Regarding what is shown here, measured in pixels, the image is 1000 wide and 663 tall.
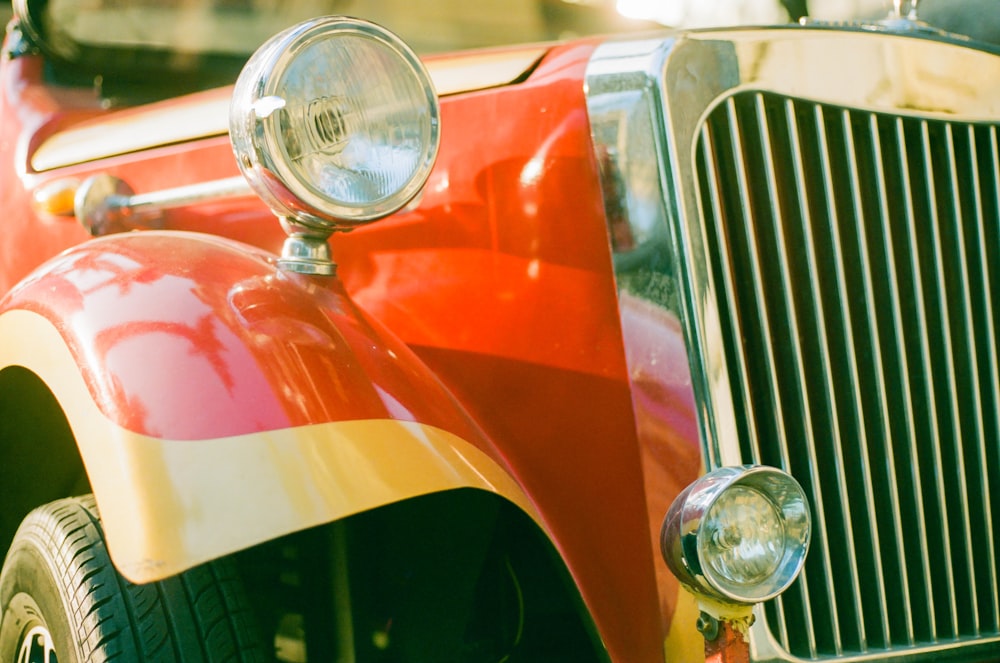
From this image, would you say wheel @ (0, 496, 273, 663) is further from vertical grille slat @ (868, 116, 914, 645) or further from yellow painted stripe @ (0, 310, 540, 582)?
vertical grille slat @ (868, 116, 914, 645)

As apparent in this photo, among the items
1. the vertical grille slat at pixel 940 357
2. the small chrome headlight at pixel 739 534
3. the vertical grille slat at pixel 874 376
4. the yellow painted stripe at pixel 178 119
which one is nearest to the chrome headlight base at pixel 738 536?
the small chrome headlight at pixel 739 534

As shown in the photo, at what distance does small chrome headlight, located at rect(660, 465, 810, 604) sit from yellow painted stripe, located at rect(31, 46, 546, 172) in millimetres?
666

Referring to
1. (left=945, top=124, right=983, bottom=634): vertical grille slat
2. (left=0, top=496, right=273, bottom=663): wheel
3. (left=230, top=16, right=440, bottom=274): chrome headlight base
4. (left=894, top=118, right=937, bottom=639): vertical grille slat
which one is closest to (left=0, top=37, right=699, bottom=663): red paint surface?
(left=230, top=16, right=440, bottom=274): chrome headlight base

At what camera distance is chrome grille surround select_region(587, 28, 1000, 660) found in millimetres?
1303

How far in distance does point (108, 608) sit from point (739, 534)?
70 cm

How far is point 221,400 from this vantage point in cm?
109

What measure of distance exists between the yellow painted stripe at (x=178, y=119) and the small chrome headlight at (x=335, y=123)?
0.99 ft

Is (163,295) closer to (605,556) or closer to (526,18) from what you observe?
(605,556)

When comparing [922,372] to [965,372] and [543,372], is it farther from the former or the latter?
[543,372]

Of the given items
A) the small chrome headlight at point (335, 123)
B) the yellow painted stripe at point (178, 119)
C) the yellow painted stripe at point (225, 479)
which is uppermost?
the yellow painted stripe at point (178, 119)

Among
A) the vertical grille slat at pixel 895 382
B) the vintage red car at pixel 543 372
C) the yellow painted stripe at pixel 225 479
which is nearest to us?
the yellow painted stripe at pixel 225 479

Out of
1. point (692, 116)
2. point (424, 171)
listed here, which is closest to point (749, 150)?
point (692, 116)

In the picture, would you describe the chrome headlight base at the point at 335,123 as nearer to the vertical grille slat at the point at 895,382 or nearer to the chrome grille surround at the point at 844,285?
the chrome grille surround at the point at 844,285

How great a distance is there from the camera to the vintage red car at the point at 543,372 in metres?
1.11
